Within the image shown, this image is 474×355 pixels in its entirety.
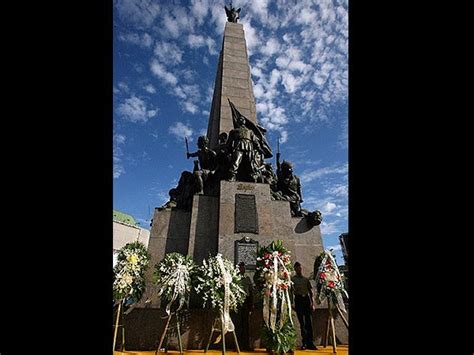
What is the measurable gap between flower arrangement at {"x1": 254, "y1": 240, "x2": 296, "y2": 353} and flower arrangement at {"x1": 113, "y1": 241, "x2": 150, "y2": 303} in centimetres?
287

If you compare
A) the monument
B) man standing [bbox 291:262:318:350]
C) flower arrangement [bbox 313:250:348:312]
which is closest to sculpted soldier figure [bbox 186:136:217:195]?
the monument

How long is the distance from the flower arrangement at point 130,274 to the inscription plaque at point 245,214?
276 cm

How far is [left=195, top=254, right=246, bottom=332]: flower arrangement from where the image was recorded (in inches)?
260

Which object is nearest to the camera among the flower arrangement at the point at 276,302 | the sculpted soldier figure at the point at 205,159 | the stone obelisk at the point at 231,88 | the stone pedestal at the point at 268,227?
the flower arrangement at the point at 276,302

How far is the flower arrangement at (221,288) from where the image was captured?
6604mm

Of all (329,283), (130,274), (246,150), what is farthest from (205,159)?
(329,283)

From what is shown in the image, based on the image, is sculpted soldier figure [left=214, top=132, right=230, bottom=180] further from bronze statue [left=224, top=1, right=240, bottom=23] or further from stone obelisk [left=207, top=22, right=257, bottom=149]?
bronze statue [left=224, top=1, right=240, bottom=23]

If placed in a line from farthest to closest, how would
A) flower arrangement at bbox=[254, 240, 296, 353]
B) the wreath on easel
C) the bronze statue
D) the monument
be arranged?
1. the bronze statue
2. the monument
3. the wreath on easel
4. flower arrangement at bbox=[254, 240, 296, 353]

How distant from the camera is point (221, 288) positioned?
682cm

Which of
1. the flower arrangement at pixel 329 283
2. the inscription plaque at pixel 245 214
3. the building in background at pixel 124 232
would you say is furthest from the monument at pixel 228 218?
the building in background at pixel 124 232

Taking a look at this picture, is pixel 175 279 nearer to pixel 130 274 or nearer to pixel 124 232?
pixel 130 274

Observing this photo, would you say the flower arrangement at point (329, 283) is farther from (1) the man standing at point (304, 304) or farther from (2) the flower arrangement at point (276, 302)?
(2) the flower arrangement at point (276, 302)
